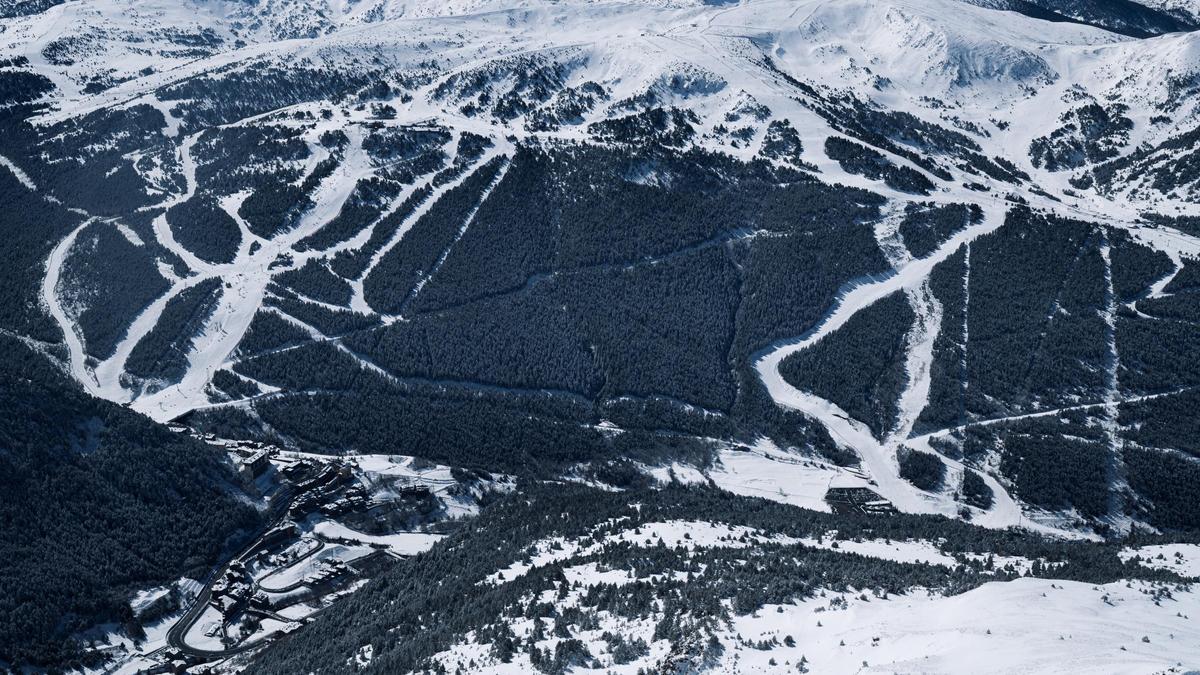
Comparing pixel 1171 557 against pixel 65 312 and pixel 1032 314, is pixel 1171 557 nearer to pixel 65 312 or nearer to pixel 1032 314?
pixel 1032 314

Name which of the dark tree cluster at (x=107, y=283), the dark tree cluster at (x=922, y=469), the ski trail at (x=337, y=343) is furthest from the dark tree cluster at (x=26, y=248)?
the dark tree cluster at (x=922, y=469)

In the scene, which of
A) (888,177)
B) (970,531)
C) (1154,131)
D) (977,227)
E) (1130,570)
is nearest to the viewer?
(1130,570)

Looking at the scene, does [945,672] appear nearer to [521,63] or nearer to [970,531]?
[970,531]

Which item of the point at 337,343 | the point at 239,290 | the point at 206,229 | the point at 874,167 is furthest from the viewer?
the point at 874,167

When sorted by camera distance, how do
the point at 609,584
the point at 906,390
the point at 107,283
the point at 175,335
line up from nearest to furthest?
the point at 609,584
the point at 906,390
the point at 175,335
the point at 107,283

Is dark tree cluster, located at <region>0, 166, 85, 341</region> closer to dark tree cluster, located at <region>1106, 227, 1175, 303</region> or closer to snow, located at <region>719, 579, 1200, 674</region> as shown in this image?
snow, located at <region>719, 579, 1200, 674</region>

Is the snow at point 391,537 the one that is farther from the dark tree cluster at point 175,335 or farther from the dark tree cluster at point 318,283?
the dark tree cluster at point 318,283

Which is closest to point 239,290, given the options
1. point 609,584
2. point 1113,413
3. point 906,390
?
point 906,390

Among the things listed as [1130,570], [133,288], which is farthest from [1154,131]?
[133,288]
